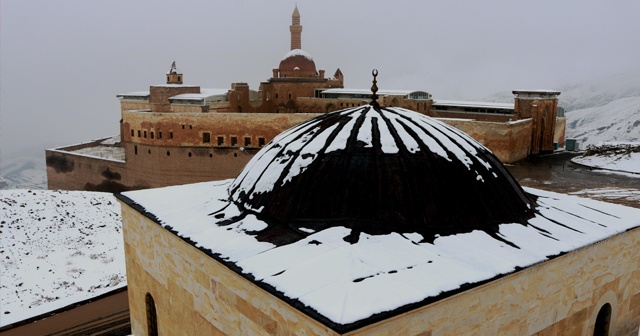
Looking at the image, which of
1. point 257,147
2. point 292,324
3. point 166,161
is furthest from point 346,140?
point 166,161

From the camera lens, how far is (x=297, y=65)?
30.3 meters

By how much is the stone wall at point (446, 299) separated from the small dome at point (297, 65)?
25059 millimetres

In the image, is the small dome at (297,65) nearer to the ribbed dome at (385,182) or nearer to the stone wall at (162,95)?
the stone wall at (162,95)

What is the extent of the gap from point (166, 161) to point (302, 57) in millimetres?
12506

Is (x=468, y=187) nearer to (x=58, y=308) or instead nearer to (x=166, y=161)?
(x=58, y=308)

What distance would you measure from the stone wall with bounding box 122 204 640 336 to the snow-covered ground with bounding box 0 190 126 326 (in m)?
5.64

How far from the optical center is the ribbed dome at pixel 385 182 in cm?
454

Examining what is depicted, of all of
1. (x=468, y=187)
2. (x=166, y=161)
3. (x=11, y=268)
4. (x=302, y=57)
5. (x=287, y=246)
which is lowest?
(x=11, y=268)

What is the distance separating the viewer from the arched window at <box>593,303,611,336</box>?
507 cm

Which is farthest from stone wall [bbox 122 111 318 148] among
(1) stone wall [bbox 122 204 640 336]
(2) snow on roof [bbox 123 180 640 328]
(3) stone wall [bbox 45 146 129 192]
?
(2) snow on roof [bbox 123 180 640 328]

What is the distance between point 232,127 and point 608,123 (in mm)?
39105

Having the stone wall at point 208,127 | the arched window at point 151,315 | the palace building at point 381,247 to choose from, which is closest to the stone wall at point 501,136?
the stone wall at point 208,127

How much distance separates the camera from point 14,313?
9.53 metres

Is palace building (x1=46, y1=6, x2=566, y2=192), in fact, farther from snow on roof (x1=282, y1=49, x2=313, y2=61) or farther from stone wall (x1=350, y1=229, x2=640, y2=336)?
stone wall (x1=350, y1=229, x2=640, y2=336)
